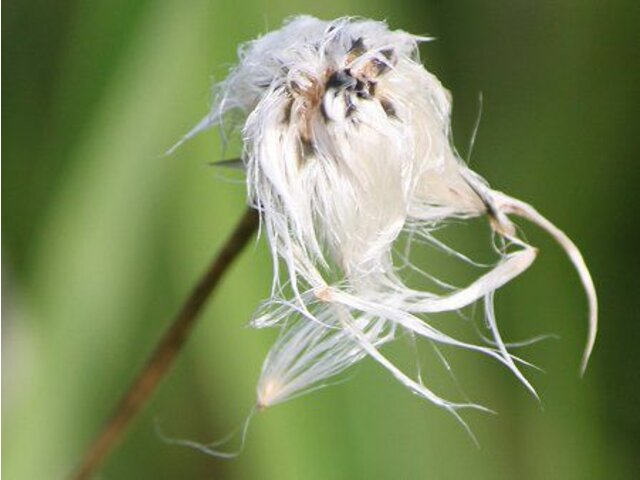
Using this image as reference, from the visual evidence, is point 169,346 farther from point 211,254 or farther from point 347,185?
point 211,254

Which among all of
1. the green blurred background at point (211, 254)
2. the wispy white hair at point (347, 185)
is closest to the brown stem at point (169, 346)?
the wispy white hair at point (347, 185)

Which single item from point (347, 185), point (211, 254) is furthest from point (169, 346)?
point (211, 254)

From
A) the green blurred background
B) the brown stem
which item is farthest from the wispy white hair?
the green blurred background

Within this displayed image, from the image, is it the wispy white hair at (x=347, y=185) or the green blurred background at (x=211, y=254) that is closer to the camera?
the wispy white hair at (x=347, y=185)

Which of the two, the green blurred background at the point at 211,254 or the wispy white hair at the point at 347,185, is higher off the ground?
the wispy white hair at the point at 347,185

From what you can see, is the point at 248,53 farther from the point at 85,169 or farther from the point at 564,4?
the point at 564,4

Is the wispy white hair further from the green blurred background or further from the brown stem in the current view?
the green blurred background

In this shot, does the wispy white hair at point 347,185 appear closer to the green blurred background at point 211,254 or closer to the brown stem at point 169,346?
the brown stem at point 169,346
